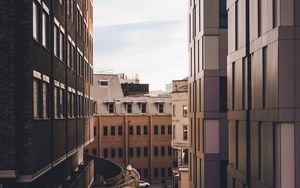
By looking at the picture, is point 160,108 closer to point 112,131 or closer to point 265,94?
point 112,131

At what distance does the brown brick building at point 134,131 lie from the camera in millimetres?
67625

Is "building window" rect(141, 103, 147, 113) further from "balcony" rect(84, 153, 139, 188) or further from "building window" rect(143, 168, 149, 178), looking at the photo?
"balcony" rect(84, 153, 139, 188)

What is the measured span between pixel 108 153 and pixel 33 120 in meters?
52.6

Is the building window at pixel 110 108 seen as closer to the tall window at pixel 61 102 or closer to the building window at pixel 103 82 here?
the building window at pixel 103 82

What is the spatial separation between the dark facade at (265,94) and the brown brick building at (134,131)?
152 feet

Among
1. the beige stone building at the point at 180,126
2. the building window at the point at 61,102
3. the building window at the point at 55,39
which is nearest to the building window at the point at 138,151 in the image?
the beige stone building at the point at 180,126

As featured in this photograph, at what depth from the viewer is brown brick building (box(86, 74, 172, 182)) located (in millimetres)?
67625

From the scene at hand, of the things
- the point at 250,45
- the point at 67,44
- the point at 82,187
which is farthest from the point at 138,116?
the point at 250,45

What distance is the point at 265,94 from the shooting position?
674 inches

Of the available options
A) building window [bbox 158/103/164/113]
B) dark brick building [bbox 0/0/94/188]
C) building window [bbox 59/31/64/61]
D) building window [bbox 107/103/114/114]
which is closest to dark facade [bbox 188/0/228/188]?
building window [bbox 59/31/64/61]

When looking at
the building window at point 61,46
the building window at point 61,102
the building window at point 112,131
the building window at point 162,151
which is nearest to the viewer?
the building window at point 61,102

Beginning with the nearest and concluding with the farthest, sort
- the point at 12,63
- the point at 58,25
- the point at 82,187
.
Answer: the point at 12,63 < the point at 58,25 < the point at 82,187

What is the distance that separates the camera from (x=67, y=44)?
2548cm

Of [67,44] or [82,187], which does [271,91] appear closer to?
[67,44]
